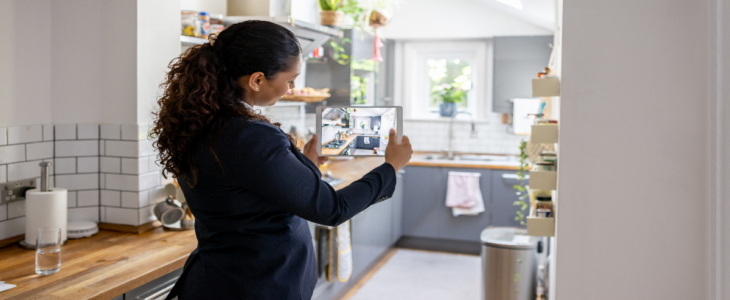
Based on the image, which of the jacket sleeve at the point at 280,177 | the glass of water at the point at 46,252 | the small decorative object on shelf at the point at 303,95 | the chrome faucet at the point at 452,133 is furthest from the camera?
the chrome faucet at the point at 452,133

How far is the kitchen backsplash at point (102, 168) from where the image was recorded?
7.23 ft

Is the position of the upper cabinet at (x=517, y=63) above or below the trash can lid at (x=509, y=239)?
above

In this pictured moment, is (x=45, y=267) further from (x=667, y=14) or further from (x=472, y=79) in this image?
(x=472, y=79)

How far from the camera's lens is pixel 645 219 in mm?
1939

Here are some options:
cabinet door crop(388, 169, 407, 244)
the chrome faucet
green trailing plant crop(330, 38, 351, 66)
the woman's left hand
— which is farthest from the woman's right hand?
the chrome faucet

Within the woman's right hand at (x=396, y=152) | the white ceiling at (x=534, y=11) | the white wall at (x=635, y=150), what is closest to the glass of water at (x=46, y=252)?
the woman's right hand at (x=396, y=152)

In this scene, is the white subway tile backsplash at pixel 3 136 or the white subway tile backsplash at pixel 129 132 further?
the white subway tile backsplash at pixel 129 132

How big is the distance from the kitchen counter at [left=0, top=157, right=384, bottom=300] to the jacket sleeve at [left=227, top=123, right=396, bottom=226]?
0.70 metres

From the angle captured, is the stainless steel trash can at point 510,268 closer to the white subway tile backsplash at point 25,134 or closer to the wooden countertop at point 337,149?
the wooden countertop at point 337,149

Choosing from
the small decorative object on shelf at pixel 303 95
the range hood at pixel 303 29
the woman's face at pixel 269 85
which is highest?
the range hood at pixel 303 29

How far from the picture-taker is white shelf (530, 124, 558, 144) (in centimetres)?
214

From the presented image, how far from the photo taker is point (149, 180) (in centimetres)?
233

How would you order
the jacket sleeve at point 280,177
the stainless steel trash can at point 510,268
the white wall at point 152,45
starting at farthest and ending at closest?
1. the stainless steel trash can at point 510,268
2. the white wall at point 152,45
3. the jacket sleeve at point 280,177

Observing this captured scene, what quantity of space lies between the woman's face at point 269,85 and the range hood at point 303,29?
54.8 inches
